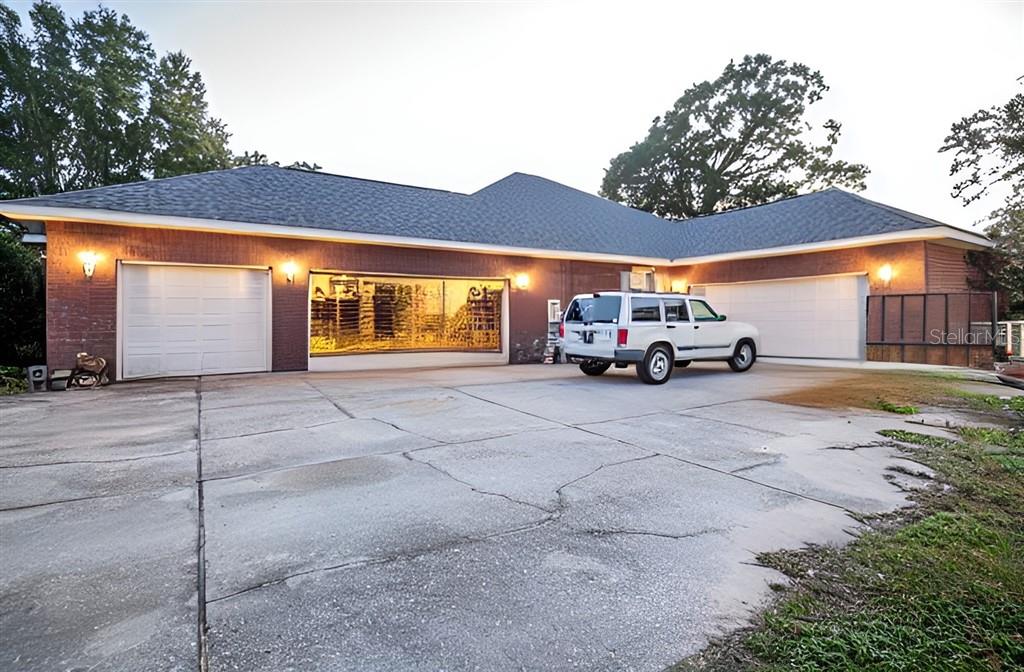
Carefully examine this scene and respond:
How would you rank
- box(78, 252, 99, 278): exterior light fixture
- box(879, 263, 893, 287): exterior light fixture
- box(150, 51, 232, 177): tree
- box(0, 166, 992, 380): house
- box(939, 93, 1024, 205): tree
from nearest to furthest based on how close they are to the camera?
box(78, 252, 99, 278): exterior light fixture, box(0, 166, 992, 380): house, box(879, 263, 893, 287): exterior light fixture, box(939, 93, 1024, 205): tree, box(150, 51, 232, 177): tree

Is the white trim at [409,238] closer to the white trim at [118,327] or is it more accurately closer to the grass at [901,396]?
the white trim at [118,327]

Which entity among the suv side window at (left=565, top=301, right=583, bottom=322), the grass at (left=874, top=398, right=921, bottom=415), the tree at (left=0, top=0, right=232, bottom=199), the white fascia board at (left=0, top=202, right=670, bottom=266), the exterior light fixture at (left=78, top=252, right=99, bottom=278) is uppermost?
the tree at (left=0, top=0, right=232, bottom=199)

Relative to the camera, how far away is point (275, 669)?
175 cm

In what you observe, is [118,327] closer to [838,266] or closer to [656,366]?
[656,366]

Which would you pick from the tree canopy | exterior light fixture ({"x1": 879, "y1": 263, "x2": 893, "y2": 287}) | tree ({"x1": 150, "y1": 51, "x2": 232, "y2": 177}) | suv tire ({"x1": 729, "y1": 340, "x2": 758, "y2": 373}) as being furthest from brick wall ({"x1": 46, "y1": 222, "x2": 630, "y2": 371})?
the tree canopy

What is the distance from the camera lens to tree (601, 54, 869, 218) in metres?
29.4

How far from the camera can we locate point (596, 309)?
9547 mm

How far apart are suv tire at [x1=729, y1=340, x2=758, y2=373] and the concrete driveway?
4828mm

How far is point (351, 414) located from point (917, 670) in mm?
6058

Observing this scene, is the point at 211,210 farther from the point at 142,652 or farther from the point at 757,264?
the point at 757,264

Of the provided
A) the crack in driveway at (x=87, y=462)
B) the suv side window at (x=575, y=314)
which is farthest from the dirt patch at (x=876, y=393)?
the crack in driveway at (x=87, y=462)

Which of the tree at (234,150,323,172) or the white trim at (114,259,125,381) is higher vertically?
the tree at (234,150,323,172)

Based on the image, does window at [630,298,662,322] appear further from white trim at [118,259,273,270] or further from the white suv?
white trim at [118,259,273,270]

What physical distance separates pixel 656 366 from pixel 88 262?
11.4m
